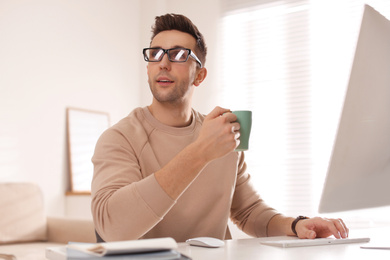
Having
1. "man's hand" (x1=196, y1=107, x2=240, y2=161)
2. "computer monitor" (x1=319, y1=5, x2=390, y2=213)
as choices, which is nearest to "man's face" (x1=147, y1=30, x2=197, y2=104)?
"man's hand" (x1=196, y1=107, x2=240, y2=161)

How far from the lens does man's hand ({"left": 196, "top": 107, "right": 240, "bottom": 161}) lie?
110cm

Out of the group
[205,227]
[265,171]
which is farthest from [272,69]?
[205,227]

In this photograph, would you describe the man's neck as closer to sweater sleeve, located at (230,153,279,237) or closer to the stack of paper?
sweater sleeve, located at (230,153,279,237)

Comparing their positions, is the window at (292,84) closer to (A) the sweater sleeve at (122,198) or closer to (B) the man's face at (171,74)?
(B) the man's face at (171,74)

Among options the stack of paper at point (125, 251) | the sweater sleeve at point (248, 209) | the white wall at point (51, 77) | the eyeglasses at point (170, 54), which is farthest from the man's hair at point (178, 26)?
the white wall at point (51, 77)

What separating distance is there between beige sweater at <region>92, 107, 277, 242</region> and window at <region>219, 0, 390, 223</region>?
8.01ft

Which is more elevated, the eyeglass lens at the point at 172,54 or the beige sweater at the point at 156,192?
the eyeglass lens at the point at 172,54

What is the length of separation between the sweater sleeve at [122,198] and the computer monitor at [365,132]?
0.43 m

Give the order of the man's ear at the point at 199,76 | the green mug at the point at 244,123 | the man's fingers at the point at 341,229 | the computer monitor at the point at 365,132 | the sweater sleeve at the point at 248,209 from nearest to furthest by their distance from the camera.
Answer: the computer monitor at the point at 365,132
the green mug at the point at 244,123
the man's fingers at the point at 341,229
the sweater sleeve at the point at 248,209
the man's ear at the point at 199,76

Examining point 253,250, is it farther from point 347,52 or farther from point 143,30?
point 143,30

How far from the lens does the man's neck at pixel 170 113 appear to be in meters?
1.59

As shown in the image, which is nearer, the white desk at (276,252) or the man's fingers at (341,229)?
the white desk at (276,252)

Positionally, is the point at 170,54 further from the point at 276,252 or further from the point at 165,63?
the point at 276,252

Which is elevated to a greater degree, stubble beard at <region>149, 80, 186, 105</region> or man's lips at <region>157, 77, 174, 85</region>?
man's lips at <region>157, 77, 174, 85</region>
